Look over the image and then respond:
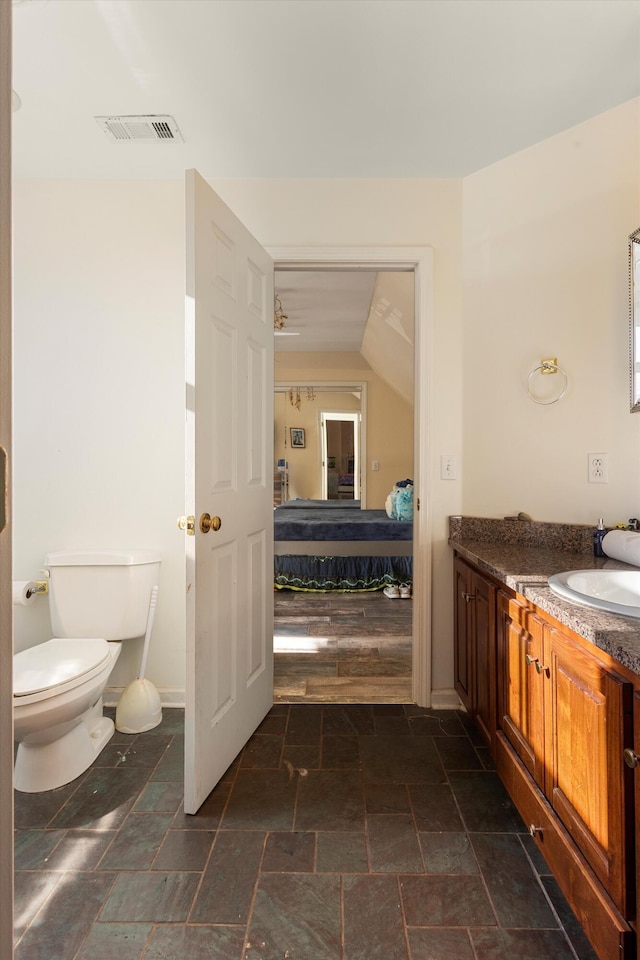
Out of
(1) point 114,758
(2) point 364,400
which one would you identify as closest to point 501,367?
(1) point 114,758

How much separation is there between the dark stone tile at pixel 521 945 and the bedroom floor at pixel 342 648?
121 cm

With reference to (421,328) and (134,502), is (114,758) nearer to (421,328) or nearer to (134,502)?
(134,502)

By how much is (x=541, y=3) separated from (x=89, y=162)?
1842mm

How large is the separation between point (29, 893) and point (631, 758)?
1.57m

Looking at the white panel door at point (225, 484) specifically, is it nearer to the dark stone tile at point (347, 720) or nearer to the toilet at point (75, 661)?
the dark stone tile at point (347, 720)

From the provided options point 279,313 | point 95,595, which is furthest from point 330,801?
point 279,313

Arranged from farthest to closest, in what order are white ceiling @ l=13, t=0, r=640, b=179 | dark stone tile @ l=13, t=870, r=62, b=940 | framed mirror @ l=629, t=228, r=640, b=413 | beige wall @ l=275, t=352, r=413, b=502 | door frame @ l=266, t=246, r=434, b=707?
1. beige wall @ l=275, t=352, r=413, b=502
2. door frame @ l=266, t=246, r=434, b=707
3. framed mirror @ l=629, t=228, r=640, b=413
4. white ceiling @ l=13, t=0, r=640, b=179
5. dark stone tile @ l=13, t=870, r=62, b=940

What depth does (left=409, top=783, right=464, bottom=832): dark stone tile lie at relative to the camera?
5.32 ft

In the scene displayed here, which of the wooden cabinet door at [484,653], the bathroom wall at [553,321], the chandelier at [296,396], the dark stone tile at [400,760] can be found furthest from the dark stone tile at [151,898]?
the chandelier at [296,396]

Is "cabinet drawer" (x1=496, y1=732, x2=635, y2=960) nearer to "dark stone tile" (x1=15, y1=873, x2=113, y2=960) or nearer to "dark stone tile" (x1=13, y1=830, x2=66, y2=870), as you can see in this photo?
"dark stone tile" (x1=15, y1=873, x2=113, y2=960)

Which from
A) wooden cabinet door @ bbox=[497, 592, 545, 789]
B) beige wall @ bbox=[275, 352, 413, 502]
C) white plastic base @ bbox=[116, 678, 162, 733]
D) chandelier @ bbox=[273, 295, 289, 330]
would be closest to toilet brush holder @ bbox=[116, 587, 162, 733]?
white plastic base @ bbox=[116, 678, 162, 733]

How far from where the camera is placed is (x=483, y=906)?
4.33ft

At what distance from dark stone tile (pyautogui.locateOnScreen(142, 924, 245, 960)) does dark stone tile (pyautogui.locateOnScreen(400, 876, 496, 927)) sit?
1.45 ft

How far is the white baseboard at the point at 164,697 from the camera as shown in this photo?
2.42 m
